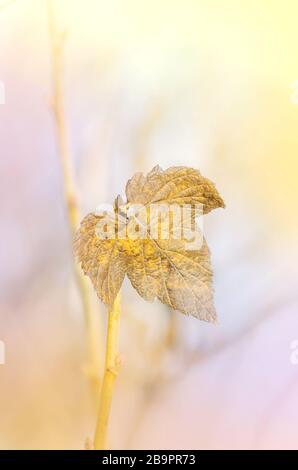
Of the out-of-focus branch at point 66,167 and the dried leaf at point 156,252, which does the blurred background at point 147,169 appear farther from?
the dried leaf at point 156,252

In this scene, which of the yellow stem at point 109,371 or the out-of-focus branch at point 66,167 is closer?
the yellow stem at point 109,371

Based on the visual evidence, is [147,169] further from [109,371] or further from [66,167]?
[109,371]

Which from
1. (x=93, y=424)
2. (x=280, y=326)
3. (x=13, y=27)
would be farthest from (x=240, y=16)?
(x=93, y=424)

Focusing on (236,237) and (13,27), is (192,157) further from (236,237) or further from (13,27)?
(13,27)
